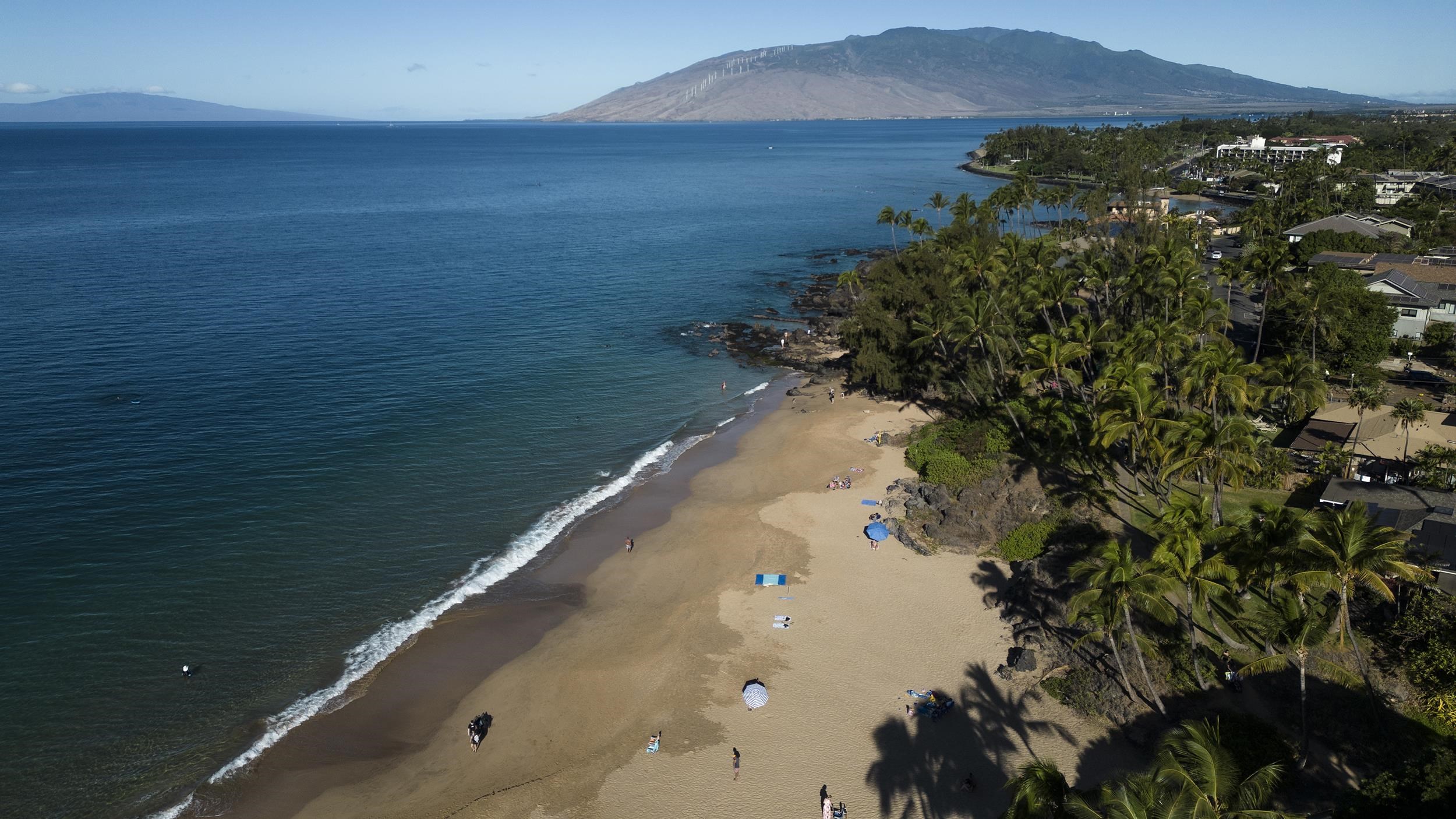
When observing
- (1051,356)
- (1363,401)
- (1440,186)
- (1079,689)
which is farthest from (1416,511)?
(1440,186)

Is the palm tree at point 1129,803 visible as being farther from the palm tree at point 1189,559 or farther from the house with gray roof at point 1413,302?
the house with gray roof at point 1413,302

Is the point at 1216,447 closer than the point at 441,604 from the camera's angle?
Yes

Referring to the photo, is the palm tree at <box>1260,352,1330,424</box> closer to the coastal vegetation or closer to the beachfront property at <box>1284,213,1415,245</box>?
the coastal vegetation

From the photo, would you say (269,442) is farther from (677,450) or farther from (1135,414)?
(1135,414)

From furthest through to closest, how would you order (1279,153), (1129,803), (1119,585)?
(1279,153) → (1119,585) → (1129,803)

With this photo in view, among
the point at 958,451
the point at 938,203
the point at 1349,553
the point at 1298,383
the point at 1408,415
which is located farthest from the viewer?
the point at 938,203

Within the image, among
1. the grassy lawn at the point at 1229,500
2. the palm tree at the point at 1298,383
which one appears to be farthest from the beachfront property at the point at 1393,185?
the grassy lawn at the point at 1229,500
